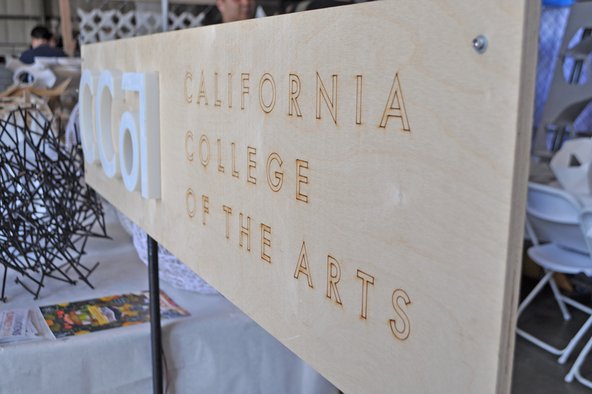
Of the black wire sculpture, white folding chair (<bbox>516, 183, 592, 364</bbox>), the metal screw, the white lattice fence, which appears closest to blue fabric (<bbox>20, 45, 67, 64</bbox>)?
the white lattice fence

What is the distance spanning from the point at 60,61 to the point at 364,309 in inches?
90.7

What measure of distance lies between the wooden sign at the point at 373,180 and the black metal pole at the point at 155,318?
1.27 feet

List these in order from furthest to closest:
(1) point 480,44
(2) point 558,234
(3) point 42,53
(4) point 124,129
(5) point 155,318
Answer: (3) point 42,53, (2) point 558,234, (5) point 155,318, (4) point 124,129, (1) point 480,44

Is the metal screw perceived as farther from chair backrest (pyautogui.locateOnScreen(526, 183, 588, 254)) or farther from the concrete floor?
the concrete floor

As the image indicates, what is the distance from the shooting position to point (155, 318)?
1.01 meters

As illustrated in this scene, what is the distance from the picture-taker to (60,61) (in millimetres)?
2373

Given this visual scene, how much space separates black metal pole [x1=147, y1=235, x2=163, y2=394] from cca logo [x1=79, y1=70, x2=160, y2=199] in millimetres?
155

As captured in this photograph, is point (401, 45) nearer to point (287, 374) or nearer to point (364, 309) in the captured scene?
point (364, 309)

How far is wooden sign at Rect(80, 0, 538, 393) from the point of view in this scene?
277 mm

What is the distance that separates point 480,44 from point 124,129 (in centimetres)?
58

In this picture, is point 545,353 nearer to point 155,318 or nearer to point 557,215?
point 557,215

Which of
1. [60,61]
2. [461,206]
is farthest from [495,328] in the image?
[60,61]

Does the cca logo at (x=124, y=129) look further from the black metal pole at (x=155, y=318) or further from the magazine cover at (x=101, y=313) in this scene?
the magazine cover at (x=101, y=313)

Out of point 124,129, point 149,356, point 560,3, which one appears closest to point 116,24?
point 560,3
